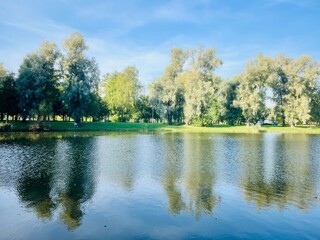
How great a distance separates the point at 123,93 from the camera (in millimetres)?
105875

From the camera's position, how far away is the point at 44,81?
256 ft

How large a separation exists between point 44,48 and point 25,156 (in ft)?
→ 186

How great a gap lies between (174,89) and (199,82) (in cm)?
1010

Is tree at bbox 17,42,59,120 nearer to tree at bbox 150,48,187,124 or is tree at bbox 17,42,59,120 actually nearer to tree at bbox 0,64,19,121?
tree at bbox 0,64,19,121

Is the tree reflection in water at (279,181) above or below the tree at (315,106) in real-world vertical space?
below

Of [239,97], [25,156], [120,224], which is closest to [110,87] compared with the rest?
[239,97]

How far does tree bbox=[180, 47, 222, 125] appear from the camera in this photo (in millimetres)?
88250

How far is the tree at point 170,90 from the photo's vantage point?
3819 inches

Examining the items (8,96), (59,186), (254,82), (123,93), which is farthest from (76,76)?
(59,186)

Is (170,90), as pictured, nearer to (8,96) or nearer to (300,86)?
(300,86)

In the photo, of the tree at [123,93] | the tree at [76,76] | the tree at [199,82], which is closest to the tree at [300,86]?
the tree at [199,82]

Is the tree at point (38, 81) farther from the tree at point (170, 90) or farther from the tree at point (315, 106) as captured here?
the tree at point (315, 106)

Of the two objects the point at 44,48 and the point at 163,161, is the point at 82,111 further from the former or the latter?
the point at 163,161

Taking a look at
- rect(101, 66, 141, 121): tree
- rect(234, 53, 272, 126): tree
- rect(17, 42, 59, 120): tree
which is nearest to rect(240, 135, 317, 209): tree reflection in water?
rect(234, 53, 272, 126): tree
